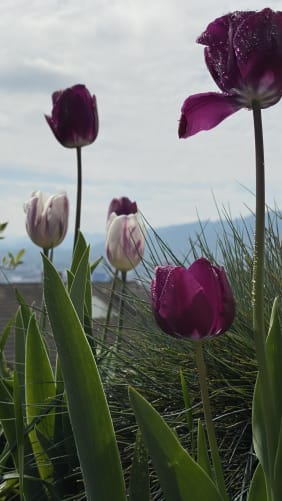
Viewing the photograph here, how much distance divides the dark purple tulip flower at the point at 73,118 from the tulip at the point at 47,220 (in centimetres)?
19

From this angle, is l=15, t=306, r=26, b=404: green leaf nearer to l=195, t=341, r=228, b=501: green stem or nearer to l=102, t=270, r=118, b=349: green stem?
l=102, t=270, r=118, b=349: green stem

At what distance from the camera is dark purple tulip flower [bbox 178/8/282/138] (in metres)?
0.91

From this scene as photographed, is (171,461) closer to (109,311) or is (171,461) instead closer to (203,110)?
(203,110)

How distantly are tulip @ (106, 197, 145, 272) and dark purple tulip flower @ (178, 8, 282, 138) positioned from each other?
1152mm

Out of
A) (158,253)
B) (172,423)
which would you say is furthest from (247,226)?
(172,423)

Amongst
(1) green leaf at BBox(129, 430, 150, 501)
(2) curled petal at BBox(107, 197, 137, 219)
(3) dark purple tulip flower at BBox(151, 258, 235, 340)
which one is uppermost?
(2) curled petal at BBox(107, 197, 137, 219)

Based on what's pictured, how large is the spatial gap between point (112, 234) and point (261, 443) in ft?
3.90

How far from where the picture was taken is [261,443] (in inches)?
41.8

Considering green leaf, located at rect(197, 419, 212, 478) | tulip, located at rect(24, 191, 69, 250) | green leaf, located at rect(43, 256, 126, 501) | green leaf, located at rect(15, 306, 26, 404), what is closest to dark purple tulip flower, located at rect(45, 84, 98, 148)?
tulip, located at rect(24, 191, 69, 250)

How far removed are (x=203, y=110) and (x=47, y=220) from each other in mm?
1303

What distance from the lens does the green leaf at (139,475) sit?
4.10 ft

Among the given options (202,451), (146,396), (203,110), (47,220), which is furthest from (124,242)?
(203,110)

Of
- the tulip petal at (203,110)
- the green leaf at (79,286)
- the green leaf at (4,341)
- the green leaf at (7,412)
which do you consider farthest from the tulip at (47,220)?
the tulip petal at (203,110)

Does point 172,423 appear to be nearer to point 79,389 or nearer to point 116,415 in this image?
point 116,415
